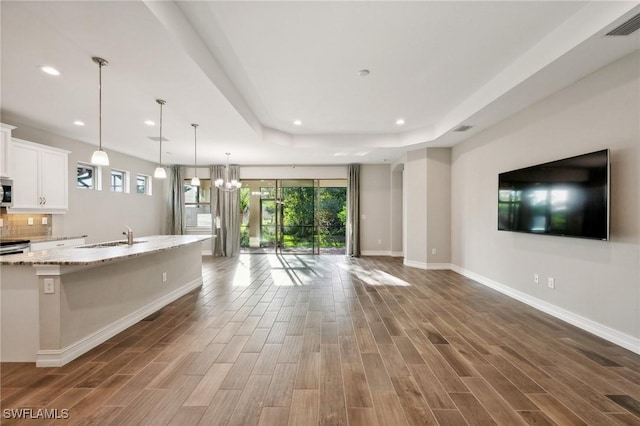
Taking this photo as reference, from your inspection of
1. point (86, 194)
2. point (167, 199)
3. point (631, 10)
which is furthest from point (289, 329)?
point (167, 199)

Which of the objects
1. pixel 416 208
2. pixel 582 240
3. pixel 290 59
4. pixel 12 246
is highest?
pixel 290 59

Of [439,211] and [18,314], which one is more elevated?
[439,211]

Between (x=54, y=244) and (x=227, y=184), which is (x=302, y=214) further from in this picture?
(x=54, y=244)

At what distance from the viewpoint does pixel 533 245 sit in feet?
12.5

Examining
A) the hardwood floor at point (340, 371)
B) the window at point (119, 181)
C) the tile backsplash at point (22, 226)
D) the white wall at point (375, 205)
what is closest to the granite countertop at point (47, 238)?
the tile backsplash at point (22, 226)

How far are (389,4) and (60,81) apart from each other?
3.75 meters

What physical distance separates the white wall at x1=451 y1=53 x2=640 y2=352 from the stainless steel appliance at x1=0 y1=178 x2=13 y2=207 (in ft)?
25.8

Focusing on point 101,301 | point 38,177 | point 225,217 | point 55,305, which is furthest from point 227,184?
point 55,305

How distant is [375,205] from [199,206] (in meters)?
5.66

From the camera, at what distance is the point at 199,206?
867 centimetres

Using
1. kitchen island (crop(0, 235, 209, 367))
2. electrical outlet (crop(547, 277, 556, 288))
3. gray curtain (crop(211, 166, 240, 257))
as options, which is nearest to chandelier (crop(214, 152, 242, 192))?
gray curtain (crop(211, 166, 240, 257))

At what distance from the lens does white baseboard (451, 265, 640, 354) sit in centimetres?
263

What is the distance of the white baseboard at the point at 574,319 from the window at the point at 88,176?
8508 mm

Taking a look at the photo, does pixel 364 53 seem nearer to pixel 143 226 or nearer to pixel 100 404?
pixel 100 404
